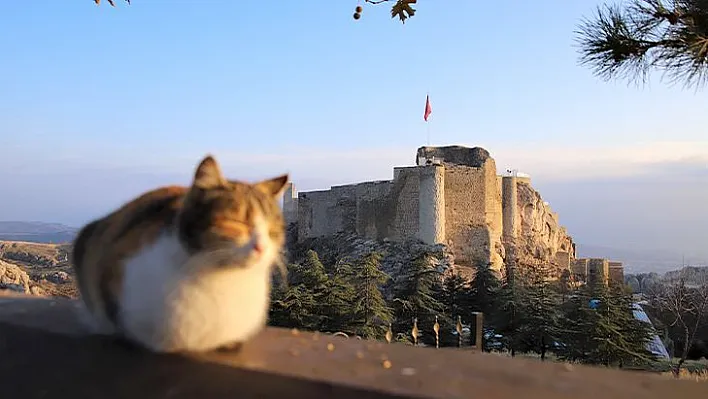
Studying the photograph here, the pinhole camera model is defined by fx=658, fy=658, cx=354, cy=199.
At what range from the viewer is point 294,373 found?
1063 mm

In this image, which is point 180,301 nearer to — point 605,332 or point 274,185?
point 274,185

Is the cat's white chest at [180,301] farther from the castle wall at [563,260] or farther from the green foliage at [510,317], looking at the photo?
the castle wall at [563,260]

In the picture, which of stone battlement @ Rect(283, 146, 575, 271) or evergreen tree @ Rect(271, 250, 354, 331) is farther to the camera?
stone battlement @ Rect(283, 146, 575, 271)

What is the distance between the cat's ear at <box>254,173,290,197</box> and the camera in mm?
1364

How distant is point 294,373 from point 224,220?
314mm

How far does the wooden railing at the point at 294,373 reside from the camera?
1001 millimetres

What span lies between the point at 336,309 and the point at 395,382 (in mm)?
12268

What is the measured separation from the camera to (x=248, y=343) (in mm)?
1319

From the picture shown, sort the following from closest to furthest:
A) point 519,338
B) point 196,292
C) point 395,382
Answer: point 395,382 < point 196,292 < point 519,338

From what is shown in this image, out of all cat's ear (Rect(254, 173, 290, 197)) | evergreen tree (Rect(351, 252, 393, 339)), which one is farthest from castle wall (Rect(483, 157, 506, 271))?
cat's ear (Rect(254, 173, 290, 197))

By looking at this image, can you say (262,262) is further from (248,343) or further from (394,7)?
(394,7)

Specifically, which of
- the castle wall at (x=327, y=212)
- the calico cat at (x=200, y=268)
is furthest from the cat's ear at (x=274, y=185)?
Answer: the castle wall at (x=327, y=212)

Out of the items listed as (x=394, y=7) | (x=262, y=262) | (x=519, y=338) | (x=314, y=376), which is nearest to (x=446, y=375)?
(x=314, y=376)

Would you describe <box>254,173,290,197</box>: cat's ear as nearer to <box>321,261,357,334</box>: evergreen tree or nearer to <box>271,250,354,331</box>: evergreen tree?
<box>271,250,354,331</box>: evergreen tree
